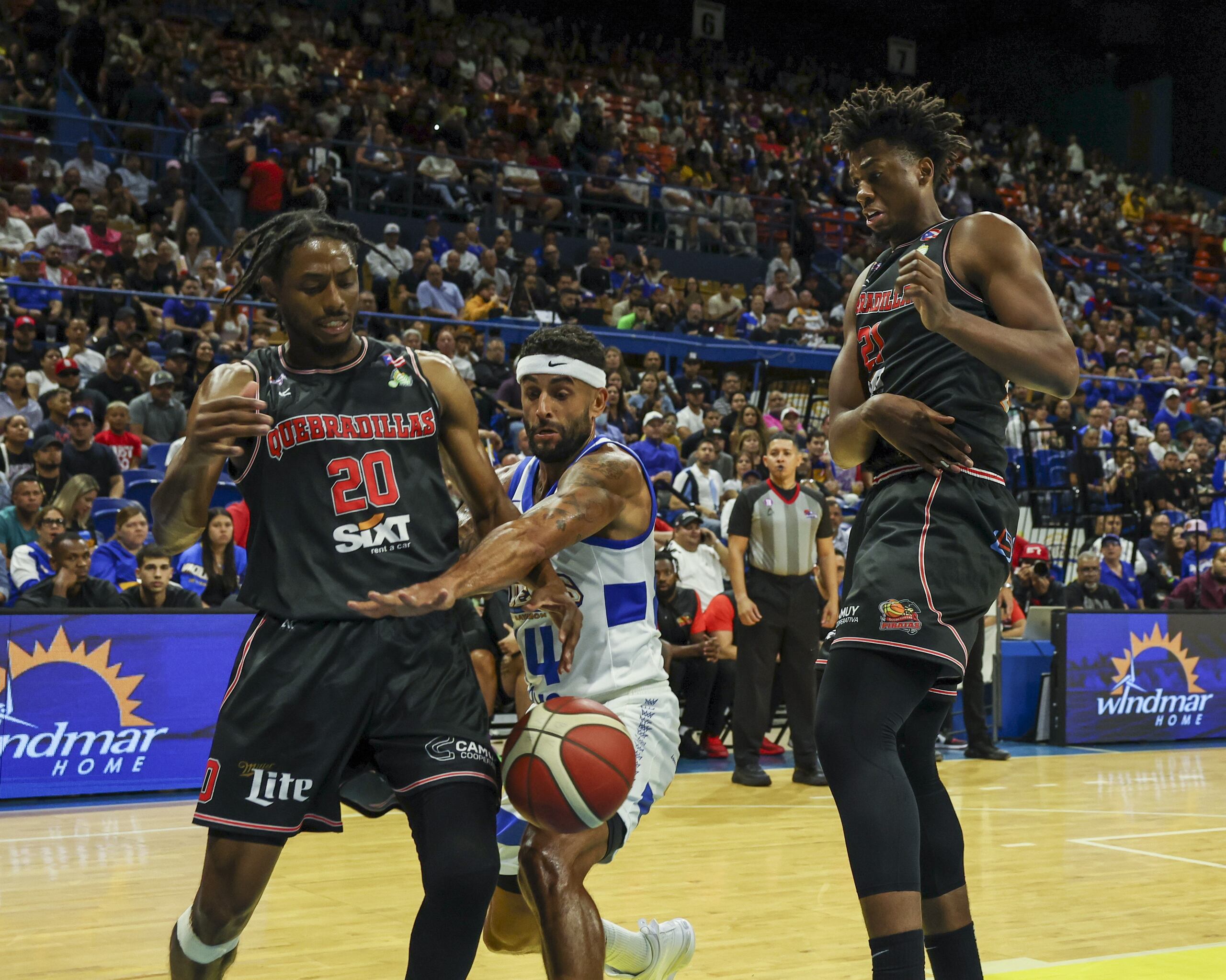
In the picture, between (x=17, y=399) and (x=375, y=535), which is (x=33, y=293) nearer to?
(x=17, y=399)

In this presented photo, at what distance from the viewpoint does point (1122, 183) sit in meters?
28.0

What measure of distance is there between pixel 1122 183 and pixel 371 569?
28.0 m

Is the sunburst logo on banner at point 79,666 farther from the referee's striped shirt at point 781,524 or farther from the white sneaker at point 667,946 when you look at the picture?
the white sneaker at point 667,946

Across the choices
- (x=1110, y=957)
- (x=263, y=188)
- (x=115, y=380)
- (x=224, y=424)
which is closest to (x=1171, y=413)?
(x=263, y=188)

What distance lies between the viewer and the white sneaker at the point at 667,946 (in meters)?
3.81

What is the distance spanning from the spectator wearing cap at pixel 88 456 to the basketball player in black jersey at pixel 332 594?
285 inches

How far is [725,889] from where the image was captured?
5883 millimetres

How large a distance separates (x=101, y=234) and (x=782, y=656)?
834cm

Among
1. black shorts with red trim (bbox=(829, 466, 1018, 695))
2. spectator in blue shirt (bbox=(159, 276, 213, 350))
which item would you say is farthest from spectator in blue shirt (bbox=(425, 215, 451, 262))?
black shorts with red trim (bbox=(829, 466, 1018, 695))

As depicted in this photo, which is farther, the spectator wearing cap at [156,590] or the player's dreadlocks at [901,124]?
the spectator wearing cap at [156,590]

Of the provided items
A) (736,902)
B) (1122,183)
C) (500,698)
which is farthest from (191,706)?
(1122,183)

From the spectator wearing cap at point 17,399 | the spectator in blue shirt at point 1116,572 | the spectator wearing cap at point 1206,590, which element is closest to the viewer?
the spectator wearing cap at point 17,399

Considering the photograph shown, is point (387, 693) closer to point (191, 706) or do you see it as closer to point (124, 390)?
point (191, 706)

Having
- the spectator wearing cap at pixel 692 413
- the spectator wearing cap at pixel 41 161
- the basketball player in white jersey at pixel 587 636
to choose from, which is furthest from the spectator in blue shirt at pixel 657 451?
the basketball player in white jersey at pixel 587 636
